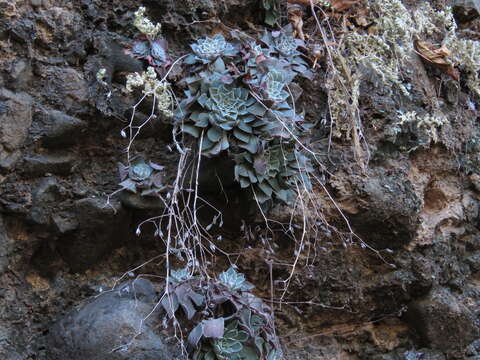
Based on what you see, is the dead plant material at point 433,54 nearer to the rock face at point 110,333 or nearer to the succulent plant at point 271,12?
the succulent plant at point 271,12

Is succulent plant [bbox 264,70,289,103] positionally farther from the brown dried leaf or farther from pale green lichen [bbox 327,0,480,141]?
the brown dried leaf

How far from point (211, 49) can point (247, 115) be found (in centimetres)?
23

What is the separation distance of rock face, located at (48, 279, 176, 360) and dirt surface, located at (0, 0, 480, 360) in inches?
3.3

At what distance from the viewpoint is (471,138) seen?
7.88 ft

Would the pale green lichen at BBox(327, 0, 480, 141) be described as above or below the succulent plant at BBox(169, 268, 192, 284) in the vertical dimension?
above

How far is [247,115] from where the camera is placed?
1703mm

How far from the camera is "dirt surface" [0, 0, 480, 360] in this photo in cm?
157

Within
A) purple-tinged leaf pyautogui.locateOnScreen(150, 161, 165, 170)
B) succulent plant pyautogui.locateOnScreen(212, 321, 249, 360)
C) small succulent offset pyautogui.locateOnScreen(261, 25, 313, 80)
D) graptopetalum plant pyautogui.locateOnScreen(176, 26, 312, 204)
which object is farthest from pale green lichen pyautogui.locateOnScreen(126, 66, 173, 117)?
succulent plant pyautogui.locateOnScreen(212, 321, 249, 360)

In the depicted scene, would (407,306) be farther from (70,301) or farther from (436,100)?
(70,301)

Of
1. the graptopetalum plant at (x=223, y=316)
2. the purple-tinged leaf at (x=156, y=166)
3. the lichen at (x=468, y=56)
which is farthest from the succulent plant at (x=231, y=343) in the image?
the lichen at (x=468, y=56)

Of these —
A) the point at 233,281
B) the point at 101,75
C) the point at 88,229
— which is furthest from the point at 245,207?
the point at 101,75

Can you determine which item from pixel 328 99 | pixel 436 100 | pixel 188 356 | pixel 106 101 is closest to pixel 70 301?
pixel 188 356

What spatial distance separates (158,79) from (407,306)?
1.16 meters

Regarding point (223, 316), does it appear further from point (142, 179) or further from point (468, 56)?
point (468, 56)
